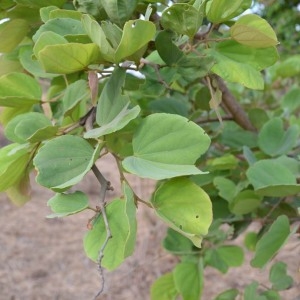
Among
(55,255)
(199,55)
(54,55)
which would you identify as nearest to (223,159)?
(199,55)

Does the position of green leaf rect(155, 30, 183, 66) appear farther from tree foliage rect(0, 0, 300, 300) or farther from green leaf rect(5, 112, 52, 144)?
green leaf rect(5, 112, 52, 144)

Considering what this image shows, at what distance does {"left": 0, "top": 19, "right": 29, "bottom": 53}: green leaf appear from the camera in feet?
2.05

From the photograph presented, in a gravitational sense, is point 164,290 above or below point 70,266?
above

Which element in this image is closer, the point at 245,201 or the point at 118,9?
the point at 118,9

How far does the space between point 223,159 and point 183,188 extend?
1.48 ft

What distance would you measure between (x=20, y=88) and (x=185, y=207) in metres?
0.25

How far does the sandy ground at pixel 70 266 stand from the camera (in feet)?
8.36

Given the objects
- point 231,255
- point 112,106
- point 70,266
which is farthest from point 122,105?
point 70,266

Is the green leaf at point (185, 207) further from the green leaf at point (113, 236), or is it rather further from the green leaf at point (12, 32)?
the green leaf at point (12, 32)

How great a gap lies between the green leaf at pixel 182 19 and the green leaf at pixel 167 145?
0.09 meters

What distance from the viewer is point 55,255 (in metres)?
2.98

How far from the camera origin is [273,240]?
644mm

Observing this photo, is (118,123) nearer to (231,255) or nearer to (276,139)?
(276,139)

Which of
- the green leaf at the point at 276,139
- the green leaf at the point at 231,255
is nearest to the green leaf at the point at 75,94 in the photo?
the green leaf at the point at 276,139
